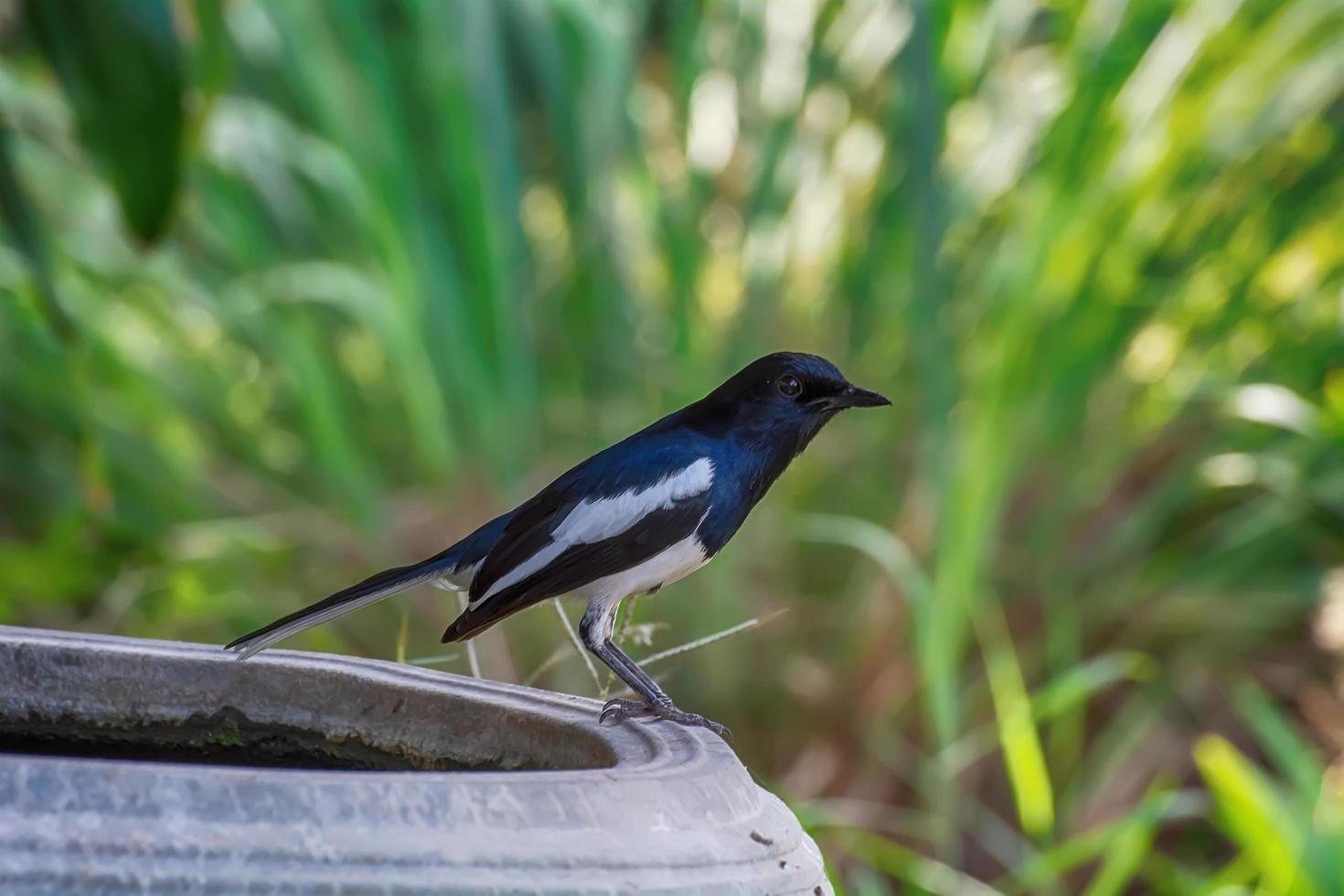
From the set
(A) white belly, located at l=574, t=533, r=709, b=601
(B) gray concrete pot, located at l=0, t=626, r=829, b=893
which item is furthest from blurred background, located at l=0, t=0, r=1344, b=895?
(B) gray concrete pot, located at l=0, t=626, r=829, b=893

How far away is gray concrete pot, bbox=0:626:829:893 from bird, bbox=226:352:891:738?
204 mm

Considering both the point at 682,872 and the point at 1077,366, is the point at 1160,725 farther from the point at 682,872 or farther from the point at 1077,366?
the point at 682,872

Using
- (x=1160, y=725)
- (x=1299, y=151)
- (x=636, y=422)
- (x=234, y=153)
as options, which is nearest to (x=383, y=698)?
(x=636, y=422)

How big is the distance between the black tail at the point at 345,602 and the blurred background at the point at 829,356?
1.09 metres

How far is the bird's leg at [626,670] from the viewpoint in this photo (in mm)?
1438

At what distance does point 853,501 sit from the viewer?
120 inches

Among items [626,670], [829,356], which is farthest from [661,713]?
[829,356]

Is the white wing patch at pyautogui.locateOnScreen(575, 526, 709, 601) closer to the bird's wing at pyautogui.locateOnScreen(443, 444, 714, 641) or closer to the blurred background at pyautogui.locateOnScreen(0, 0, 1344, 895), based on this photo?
the bird's wing at pyautogui.locateOnScreen(443, 444, 714, 641)

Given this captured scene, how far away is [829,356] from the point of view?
3104mm

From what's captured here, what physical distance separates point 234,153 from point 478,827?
8.37ft

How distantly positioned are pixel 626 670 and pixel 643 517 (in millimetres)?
182

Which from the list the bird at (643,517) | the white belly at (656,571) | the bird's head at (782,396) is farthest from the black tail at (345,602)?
the bird's head at (782,396)

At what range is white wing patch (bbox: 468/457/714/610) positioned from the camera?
146cm

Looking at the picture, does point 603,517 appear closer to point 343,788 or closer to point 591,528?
point 591,528
